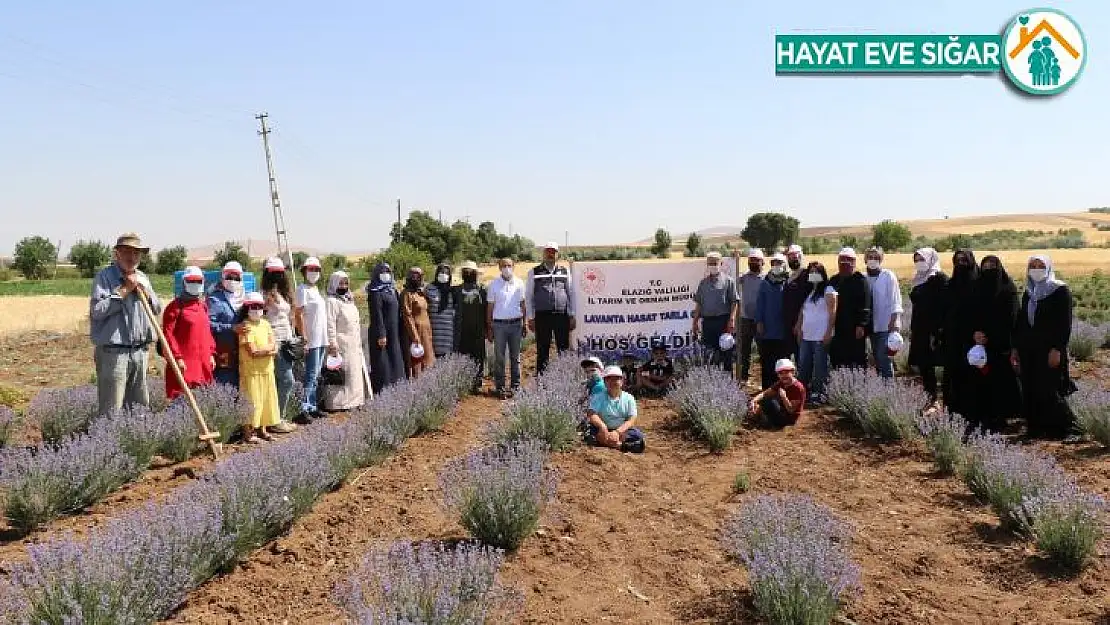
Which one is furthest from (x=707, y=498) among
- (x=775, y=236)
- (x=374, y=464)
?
(x=775, y=236)

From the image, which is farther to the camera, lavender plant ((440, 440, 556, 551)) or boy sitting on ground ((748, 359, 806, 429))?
boy sitting on ground ((748, 359, 806, 429))

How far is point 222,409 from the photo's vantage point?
22.0 feet

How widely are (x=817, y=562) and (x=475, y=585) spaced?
140cm

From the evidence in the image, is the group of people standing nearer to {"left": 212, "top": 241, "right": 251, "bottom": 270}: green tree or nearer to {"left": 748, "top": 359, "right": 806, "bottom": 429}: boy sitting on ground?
{"left": 748, "top": 359, "right": 806, "bottom": 429}: boy sitting on ground

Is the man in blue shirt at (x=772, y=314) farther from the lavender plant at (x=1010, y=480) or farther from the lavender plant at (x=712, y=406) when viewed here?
the lavender plant at (x=1010, y=480)

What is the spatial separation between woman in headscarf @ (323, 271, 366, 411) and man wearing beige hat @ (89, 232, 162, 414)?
204cm

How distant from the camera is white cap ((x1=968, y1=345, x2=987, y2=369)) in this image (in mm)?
6902

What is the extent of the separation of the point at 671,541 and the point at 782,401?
3.18 metres

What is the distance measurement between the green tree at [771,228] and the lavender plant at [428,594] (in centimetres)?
8698

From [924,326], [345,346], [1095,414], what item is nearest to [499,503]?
[345,346]

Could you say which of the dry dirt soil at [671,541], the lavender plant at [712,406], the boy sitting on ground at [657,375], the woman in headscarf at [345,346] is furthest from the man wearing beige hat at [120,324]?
the boy sitting on ground at [657,375]

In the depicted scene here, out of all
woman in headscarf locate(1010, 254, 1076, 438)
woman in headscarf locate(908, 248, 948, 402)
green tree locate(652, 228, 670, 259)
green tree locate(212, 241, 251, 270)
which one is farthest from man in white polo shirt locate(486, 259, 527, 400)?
green tree locate(652, 228, 670, 259)

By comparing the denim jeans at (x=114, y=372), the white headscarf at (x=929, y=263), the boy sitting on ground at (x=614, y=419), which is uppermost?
the white headscarf at (x=929, y=263)

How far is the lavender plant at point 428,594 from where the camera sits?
296 cm
